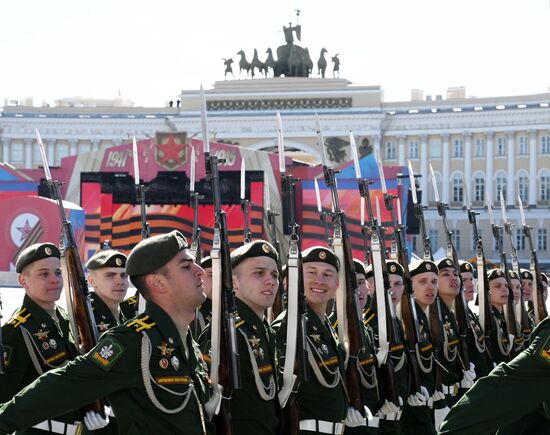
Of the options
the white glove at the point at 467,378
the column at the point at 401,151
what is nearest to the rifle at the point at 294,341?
the white glove at the point at 467,378

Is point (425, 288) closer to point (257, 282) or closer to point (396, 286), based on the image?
point (396, 286)

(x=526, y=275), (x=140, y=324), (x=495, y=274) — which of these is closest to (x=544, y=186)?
(x=526, y=275)

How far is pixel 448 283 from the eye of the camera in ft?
27.9

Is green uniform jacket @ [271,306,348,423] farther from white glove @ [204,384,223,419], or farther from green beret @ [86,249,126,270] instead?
green beret @ [86,249,126,270]

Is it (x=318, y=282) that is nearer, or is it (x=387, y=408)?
(x=318, y=282)

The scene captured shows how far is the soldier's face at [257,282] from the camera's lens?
4943 mm

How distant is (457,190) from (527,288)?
5095 centimetres

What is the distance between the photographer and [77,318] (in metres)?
5.36

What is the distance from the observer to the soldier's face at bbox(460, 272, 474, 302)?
31.5ft

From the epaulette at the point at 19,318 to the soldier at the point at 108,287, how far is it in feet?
Result: 2.62

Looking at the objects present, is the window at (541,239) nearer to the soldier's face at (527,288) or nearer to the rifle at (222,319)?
the soldier's face at (527,288)

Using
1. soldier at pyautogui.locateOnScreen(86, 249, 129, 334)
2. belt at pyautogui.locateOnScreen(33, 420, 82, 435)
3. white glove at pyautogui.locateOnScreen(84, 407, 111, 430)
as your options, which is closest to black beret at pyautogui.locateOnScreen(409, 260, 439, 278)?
soldier at pyautogui.locateOnScreen(86, 249, 129, 334)

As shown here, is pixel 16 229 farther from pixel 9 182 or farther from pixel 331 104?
pixel 331 104

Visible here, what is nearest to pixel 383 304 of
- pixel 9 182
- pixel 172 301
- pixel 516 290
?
pixel 172 301
